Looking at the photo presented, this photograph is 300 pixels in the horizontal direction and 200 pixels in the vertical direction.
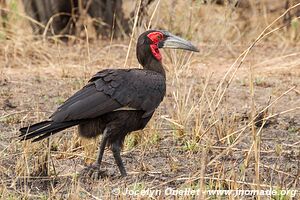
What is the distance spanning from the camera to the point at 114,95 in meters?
5.41

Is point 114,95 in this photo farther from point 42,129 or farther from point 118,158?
point 42,129

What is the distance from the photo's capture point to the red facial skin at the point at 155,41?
586 cm

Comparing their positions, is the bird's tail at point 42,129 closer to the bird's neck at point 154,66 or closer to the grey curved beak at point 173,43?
the bird's neck at point 154,66

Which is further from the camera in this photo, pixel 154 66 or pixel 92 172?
pixel 154 66

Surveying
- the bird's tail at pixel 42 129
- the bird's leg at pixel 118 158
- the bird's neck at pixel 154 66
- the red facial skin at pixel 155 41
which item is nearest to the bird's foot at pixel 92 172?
the bird's leg at pixel 118 158

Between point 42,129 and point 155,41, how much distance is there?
123 cm

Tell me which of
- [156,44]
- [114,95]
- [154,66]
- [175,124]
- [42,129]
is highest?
[156,44]

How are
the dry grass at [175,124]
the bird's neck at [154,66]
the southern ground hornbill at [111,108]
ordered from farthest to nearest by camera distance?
1. the bird's neck at [154,66]
2. the southern ground hornbill at [111,108]
3. the dry grass at [175,124]

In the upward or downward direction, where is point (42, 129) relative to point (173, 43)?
downward

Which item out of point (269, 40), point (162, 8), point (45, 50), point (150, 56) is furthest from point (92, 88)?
point (269, 40)

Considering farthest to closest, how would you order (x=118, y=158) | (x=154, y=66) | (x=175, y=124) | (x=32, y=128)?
(x=175, y=124) → (x=154, y=66) → (x=118, y=158) → (x=32, y=128)

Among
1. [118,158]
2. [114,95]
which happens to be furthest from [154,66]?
[118,158]

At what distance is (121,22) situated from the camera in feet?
36.1

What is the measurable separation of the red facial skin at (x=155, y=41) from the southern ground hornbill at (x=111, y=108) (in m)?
0.21
